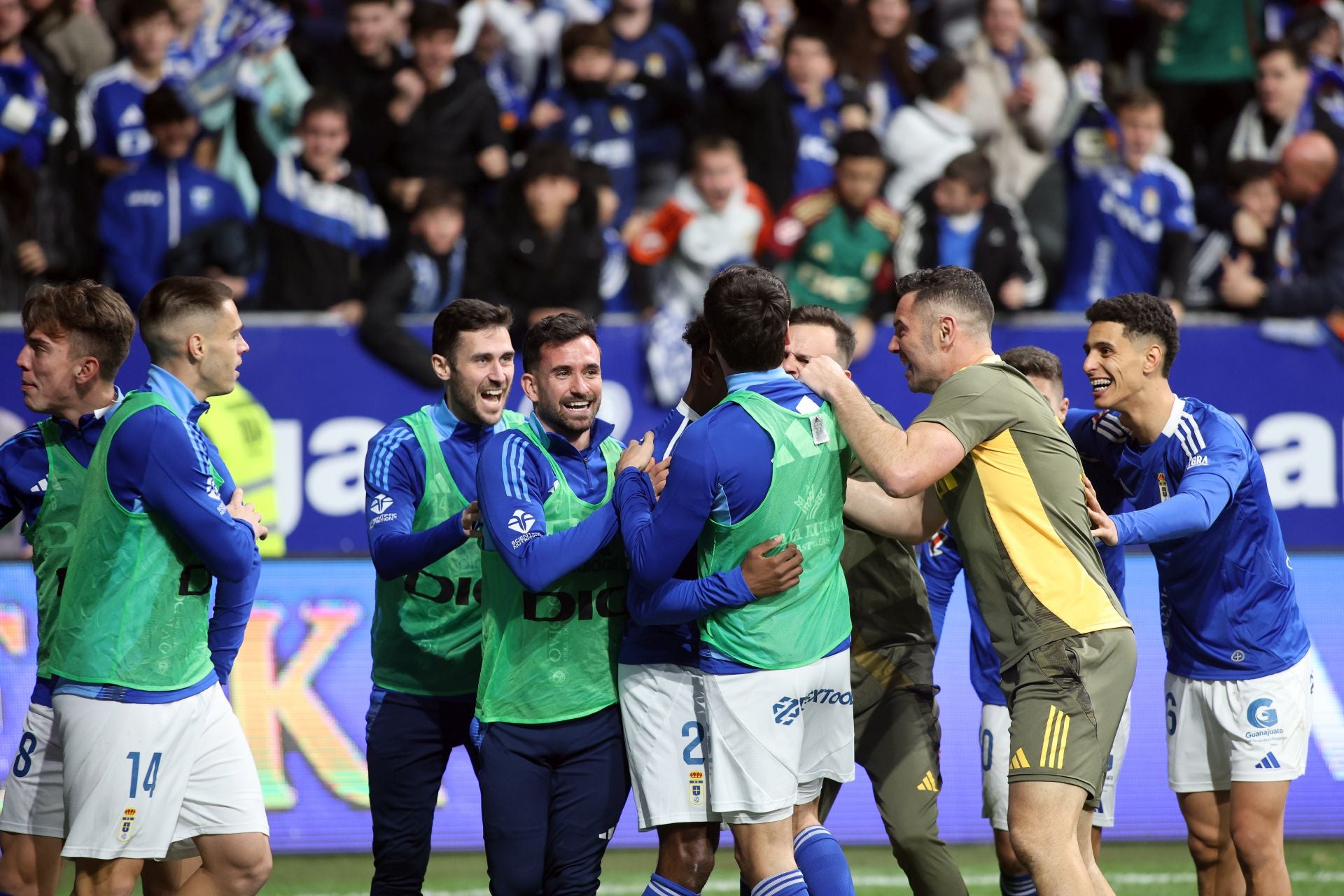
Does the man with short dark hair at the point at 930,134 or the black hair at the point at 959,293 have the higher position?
the man with short dark hair at the point at 930,134

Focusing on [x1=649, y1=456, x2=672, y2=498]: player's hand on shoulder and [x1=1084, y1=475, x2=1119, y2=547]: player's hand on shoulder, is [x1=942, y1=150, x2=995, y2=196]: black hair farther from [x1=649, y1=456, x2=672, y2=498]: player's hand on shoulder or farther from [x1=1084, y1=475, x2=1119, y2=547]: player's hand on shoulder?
[x1=649, y1=456, x2=672, y2=498]: player's hand on shoulder

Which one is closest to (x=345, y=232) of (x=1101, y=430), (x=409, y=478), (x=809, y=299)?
(x=809, y=299)

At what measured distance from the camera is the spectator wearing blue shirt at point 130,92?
1005 centimetres

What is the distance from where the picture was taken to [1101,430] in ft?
20.0

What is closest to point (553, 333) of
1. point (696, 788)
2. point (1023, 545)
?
point (696, 788)

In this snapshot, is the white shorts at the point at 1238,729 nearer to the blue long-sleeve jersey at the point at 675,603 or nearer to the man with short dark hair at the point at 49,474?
the blue long-sleeve jersey at the point at 675,603

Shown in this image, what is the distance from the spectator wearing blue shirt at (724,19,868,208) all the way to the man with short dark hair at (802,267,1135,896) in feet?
19.8

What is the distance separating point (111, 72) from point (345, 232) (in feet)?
6.77

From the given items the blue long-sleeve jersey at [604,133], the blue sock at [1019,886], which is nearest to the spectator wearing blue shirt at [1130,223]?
the blue long-sleeve jersey at [604,133]

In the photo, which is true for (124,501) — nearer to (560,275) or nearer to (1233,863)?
(1233,863)

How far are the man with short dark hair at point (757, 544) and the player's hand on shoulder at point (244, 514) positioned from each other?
131cm


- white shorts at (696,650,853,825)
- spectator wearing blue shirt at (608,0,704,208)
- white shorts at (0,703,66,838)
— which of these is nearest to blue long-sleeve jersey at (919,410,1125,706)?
white shorts at (696,650,853,825)

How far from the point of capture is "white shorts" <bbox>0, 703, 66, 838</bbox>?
16.5 feet

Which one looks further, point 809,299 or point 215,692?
point 809,299
